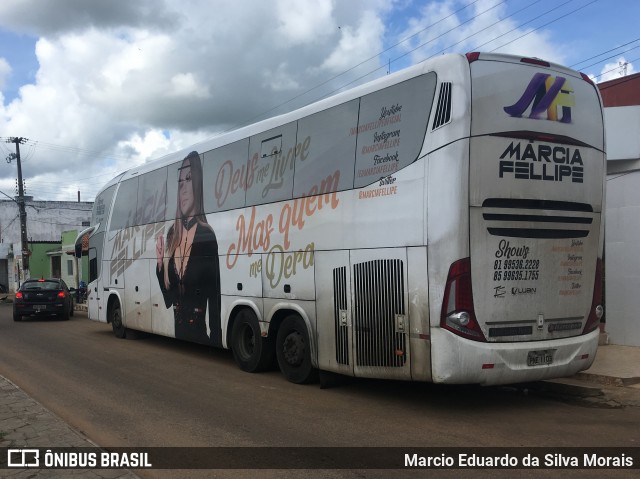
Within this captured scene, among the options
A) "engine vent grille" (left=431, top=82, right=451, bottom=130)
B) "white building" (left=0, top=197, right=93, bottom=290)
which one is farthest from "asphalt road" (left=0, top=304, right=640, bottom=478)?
"white building" (left=0, top=197, right=93, bottom=290)

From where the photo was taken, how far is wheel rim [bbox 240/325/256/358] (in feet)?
33.0

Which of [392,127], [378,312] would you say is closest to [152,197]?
[392,127]

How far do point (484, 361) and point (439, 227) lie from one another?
1.50 m

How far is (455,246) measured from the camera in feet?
20.9

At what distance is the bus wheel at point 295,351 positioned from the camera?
854 cm

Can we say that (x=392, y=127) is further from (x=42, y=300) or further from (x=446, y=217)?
(x=42, y=300)

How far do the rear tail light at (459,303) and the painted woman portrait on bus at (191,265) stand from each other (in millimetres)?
5256

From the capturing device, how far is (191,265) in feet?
37.7

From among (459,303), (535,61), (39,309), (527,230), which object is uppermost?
(535,61)

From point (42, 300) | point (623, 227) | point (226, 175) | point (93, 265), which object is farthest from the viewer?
point (42, 300)

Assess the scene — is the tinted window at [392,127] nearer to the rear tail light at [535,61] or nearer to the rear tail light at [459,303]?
the rear tail light at [535,61]

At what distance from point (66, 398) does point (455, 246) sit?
5.60 meters

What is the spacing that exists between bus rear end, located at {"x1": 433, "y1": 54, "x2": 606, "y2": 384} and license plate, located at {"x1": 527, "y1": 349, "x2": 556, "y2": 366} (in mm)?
11

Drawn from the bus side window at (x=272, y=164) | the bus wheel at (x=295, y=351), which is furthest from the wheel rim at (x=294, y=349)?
the bus side window at (x=272, y=164)
